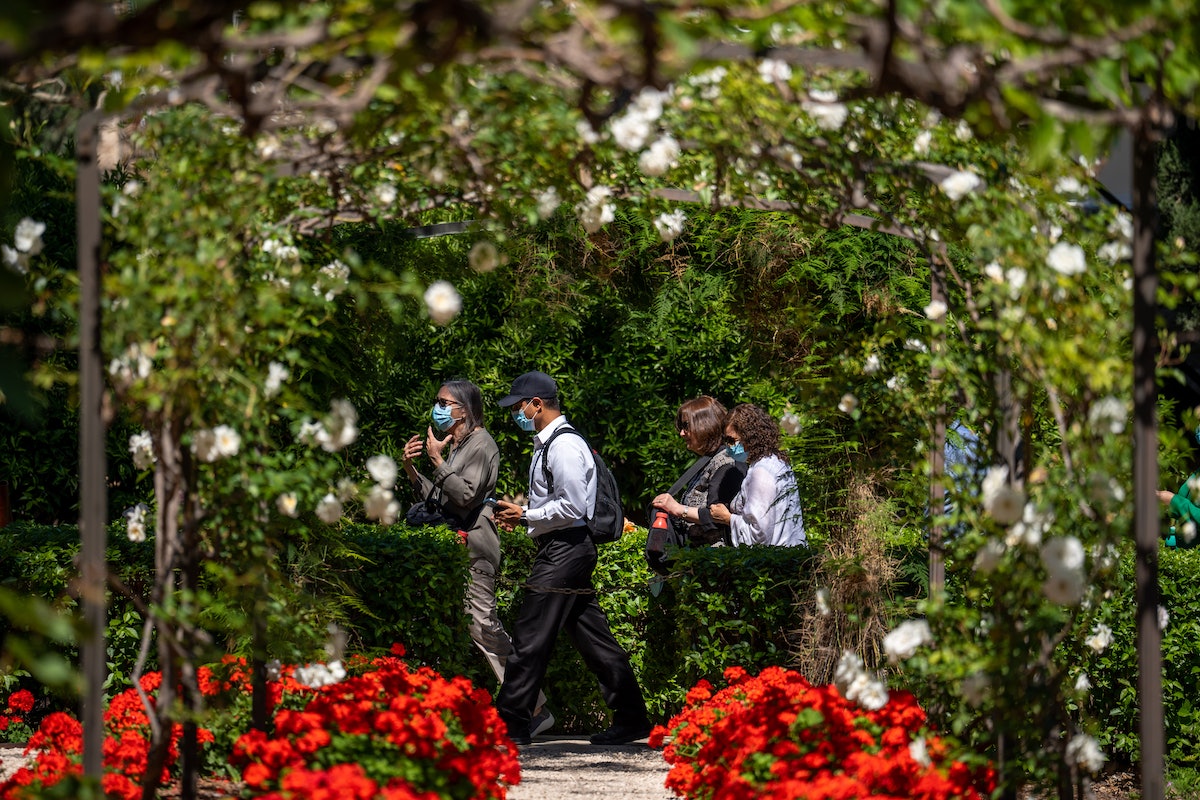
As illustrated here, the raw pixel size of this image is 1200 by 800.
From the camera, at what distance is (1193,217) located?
10.8 metres

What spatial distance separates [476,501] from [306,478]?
9.79ft

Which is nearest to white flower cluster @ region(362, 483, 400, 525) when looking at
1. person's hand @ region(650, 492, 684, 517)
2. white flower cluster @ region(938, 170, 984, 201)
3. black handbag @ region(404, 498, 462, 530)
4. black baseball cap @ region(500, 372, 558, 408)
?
white flower cluster @ region(938, 170, 984, 201)

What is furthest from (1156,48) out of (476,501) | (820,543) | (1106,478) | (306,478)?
(476,501)

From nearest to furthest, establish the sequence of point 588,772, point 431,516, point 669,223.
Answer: point 669,223, point 588,772, point 431,516

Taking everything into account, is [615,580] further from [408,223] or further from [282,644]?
[282,644]

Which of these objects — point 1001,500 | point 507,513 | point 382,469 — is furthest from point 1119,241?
point 507,513

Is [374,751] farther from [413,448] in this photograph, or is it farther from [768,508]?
[413,448]

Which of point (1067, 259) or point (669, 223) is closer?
point (1067, 259)

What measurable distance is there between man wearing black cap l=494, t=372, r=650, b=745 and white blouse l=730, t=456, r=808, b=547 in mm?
691

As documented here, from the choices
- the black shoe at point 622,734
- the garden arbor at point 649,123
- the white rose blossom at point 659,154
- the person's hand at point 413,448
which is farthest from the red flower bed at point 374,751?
the person's hand at point 413,448

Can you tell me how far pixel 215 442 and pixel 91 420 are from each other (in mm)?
653

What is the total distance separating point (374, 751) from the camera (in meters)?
3.84

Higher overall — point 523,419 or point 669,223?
point 669,223

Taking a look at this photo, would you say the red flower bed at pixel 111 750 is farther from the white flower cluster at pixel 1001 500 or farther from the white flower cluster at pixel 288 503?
the white flower cluster at pixel 1001 500
